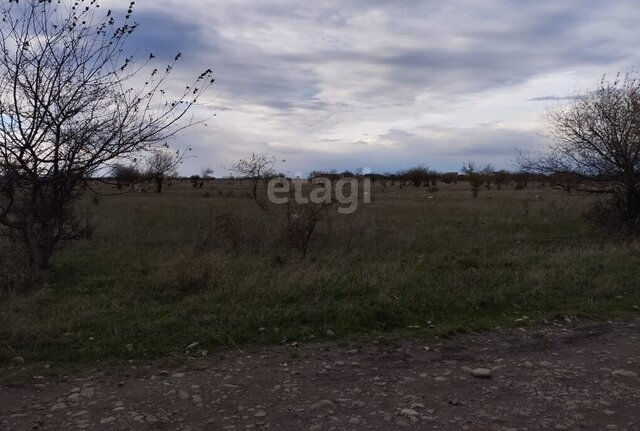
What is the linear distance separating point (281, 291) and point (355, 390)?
9.52 feet

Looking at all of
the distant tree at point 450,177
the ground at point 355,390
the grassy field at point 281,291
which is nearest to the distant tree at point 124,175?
the grassy field at point 281,291

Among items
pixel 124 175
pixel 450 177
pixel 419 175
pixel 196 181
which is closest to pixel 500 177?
pixel 419 175

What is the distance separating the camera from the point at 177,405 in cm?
367

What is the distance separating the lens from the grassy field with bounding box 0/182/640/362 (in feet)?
17.4

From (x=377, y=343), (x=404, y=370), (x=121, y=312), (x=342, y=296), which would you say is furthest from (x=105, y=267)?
(x=404, y=370)

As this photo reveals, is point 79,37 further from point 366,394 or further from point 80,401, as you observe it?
point 366,394

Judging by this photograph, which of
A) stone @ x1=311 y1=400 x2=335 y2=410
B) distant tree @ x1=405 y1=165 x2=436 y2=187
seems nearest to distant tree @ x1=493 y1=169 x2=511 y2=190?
distant tree @ x1=405 y1=165 x2=436 y2=187

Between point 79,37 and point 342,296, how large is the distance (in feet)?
16.9

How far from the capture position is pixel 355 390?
12.9ft

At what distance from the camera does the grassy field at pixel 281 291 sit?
530cm

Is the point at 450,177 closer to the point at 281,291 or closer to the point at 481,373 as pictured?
the point at 281,291

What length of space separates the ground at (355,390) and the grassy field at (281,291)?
53 centimetres

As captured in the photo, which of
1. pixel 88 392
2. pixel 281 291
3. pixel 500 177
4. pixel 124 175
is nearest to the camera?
pixel 88 392

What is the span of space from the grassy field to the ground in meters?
0.53
